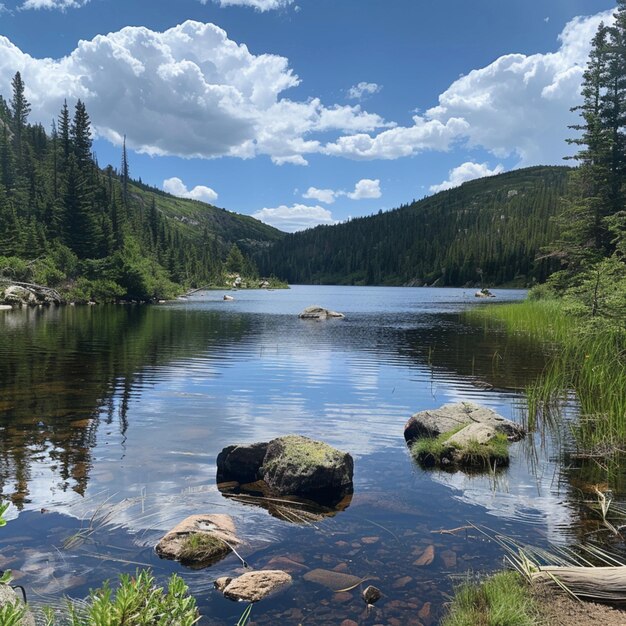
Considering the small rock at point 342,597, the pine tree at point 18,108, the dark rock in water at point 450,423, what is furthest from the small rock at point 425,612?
the pine tree at point 18,108

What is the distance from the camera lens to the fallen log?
593cm

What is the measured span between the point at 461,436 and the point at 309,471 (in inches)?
176

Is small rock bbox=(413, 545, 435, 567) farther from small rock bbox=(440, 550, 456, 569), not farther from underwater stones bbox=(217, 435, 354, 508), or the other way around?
underwater stones bbox=(217, 435, 354, 508)

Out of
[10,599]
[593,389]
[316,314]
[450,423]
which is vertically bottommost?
[450,423]

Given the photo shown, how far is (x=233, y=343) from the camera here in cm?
3516

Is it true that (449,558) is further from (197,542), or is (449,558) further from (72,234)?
(72,234)

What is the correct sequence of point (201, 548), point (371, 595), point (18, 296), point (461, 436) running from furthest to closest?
point (18, 296) → point (461, 436) → point (201, 548) → point (371, 595)

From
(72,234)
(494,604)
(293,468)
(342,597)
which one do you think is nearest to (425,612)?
(494,604)

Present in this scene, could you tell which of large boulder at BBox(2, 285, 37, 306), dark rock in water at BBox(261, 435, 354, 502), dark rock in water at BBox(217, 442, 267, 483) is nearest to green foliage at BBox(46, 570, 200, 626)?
dark rock in water at BBox(261, 435, 354, 502)

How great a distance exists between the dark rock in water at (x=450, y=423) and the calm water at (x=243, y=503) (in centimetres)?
57

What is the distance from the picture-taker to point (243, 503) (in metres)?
9.68

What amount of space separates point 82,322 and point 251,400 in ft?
111

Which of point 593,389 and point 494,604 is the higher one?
point 593,389

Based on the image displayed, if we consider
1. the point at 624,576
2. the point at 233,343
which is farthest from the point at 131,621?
the point at 233,343
